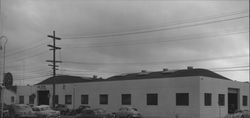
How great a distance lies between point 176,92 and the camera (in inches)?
2041

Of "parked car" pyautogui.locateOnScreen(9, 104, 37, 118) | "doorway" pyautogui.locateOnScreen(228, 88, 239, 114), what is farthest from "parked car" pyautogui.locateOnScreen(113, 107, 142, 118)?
"doorway" pyautogui.locateOnScreen(228, 88, 239, 114)

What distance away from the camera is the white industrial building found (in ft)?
164

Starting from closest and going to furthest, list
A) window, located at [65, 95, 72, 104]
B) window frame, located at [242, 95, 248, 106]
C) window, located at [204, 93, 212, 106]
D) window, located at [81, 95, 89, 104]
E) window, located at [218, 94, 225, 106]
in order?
window, located at [204, 93, 212, 106]
window, located at [218, 94, 225, 106]
window frame, located at [242, 95, 248, 106]
window, located at [81, 95, 89, 104]
window, located at [65, 95, 72, 104]

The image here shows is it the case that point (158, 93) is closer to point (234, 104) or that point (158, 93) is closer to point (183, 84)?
point (183, 84)

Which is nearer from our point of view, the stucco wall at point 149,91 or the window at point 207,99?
A: the stucco wall at point 149,91

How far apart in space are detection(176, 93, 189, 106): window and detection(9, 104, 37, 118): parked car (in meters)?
17.9

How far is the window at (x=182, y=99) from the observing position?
50531 millimetres

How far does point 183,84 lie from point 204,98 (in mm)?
3083

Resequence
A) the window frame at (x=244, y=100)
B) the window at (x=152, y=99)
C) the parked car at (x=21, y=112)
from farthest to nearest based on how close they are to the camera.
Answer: the window frame at (x=244, y=100), the window at (x=152, y=99), the parked car at (x=21, y=112)

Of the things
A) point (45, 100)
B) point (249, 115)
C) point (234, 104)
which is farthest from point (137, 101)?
point (45, 100)

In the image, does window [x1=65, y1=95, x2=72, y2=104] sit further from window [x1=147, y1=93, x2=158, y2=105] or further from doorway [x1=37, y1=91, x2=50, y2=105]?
window [x1=147, y1=93, x2=158, y2=105]

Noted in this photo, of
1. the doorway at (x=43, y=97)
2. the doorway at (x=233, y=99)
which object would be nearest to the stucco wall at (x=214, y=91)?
the doorway at (x=233, y=99)

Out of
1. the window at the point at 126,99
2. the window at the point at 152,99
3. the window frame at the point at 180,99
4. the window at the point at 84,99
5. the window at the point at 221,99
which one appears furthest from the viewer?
the window at the point at 84,99

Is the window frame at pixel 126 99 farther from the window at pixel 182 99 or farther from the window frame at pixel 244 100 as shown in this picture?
the window frame at pixel 244 100
